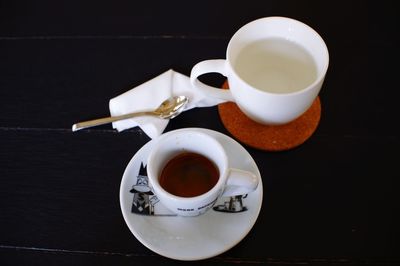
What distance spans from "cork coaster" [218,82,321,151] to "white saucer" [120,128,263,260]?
0.05 m

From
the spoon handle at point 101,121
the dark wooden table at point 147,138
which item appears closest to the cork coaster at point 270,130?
the dark wooden table at point 147,138

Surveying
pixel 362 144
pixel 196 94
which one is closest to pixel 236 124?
pixel 196 94

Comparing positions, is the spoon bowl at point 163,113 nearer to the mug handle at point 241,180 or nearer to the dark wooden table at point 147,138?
the dark wooden table at point 147,138

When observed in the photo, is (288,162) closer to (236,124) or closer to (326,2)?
(236,124)

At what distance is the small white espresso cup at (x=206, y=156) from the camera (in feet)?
1.58

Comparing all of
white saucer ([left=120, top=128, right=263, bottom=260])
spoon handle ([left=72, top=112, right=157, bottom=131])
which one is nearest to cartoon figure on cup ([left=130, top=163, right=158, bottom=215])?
white saucer ([left=120, top=128, right=263, bottom=260])

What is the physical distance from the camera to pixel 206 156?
545 millimetres

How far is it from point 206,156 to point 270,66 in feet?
0.61

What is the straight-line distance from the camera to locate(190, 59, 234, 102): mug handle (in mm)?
572

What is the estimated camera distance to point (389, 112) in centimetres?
63

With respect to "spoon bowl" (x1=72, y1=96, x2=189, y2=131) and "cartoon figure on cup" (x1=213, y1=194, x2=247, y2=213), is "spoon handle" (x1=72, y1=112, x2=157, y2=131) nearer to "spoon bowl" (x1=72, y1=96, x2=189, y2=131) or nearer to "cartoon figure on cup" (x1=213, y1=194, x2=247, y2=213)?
"spoon bowl" (x1=72, y1=96, x2=189, y2=131)

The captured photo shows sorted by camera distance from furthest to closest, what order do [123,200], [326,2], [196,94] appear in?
[326,2] → [196,94] → [123,200]

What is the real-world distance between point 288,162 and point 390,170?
0.49ft

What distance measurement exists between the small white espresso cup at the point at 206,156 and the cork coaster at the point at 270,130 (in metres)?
0.10
